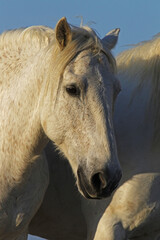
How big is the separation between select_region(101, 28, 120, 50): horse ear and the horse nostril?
113 centimetres

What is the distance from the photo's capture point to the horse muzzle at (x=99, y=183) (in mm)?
3941

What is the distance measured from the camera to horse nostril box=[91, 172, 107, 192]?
3.97 metres

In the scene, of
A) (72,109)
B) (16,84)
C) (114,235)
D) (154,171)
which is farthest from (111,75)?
(114,235)

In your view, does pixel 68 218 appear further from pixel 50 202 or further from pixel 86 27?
pixel 86 27

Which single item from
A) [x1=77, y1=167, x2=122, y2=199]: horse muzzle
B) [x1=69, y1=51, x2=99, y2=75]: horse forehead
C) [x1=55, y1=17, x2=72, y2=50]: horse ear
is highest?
[x1=55, y1=17, x2=72, y2=50]: horse ear

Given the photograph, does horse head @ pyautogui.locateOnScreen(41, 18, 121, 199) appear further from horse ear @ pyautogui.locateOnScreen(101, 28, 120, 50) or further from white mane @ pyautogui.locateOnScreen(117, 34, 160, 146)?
white mane @ pyautogui.locateOnScreen(117, 34, 160, 146)

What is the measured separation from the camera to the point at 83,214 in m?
5.40

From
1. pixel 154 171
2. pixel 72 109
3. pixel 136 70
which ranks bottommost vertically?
pixel 154 171

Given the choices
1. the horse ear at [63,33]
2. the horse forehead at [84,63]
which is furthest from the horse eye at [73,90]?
the horse ear at [63,33]

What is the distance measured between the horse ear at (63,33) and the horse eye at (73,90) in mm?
359

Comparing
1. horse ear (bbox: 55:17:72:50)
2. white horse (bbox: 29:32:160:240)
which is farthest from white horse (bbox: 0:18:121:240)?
white horse (bbox: 29:32:160:240)

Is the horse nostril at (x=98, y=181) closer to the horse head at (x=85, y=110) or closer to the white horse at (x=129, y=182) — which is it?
the horse head at (x=85, y=110)

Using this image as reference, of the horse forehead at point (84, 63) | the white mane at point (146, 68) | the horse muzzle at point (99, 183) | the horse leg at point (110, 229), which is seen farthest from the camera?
the white mane at point (146, 68)

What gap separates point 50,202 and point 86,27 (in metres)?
1.76
